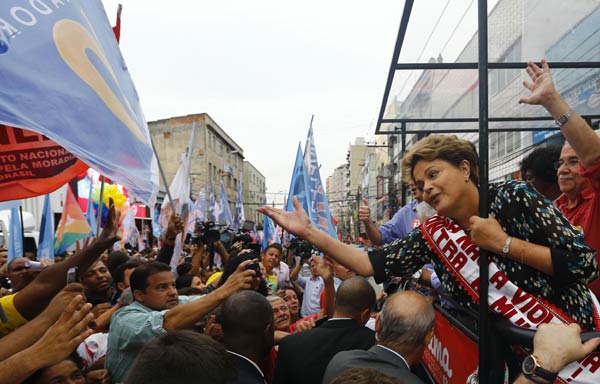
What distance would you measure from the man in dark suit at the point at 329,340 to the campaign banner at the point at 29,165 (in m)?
1.81

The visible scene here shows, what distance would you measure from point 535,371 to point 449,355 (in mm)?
1083

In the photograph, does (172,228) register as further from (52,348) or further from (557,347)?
(557,347)

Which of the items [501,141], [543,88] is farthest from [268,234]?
[543,88]

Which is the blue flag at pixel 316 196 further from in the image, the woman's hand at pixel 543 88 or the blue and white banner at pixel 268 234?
the blue and white banner at pixel 268 234

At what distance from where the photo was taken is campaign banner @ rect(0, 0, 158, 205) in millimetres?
2059

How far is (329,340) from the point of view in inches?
108

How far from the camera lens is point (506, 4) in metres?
2.87

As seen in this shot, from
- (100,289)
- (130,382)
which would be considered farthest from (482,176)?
(100,289)

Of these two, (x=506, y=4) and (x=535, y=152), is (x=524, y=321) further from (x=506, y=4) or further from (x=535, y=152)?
(x=506, y=4)

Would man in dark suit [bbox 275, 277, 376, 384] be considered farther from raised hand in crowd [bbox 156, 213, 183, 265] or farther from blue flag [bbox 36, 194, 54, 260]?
blue flag [bbox 36, 194, 54, 260]

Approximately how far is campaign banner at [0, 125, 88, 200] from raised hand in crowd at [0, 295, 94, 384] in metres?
1.31

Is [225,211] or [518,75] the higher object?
[518,75]

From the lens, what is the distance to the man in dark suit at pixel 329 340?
2641 mm

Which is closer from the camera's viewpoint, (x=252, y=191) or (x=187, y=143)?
(x=187, y=143)
